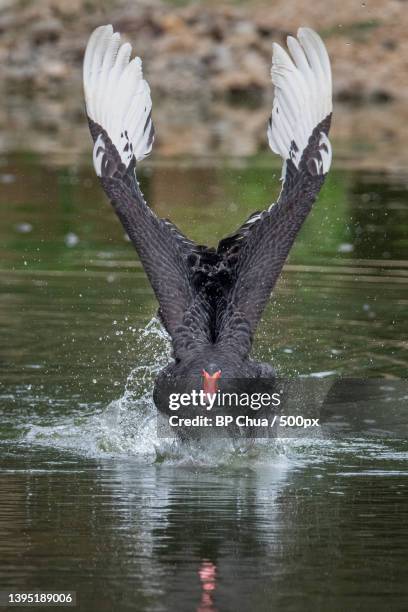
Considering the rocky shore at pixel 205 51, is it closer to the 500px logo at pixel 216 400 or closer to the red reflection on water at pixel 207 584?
the 500px logo at pixel 216 400

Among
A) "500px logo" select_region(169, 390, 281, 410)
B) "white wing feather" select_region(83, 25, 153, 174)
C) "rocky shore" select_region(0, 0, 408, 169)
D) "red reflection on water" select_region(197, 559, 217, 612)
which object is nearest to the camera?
"red reflection on water" select_region(197, 559, 217, 612)

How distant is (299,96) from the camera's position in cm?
1048

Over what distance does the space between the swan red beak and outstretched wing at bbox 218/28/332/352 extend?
945 mm

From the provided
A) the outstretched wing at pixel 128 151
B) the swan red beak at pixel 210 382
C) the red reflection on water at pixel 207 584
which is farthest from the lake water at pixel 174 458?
the outstretched wing at pixel 128 151

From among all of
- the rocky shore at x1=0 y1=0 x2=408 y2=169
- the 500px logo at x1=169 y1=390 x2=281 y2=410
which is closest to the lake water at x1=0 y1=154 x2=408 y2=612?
the 500px logo at x1=169 y1=390 x2=281 y2=410

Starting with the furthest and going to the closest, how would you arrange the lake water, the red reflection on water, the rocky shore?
the rocky shore < the lake water < the red reflection on water

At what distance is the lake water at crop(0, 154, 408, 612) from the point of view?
21.6 feet

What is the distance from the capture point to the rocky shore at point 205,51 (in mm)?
30312

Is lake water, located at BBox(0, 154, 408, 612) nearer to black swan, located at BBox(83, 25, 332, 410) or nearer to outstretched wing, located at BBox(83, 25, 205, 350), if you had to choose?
black swan, located at BBox(83, 25, 332, 410)

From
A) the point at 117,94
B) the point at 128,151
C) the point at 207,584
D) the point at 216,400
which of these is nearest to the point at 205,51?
the point at 117,94

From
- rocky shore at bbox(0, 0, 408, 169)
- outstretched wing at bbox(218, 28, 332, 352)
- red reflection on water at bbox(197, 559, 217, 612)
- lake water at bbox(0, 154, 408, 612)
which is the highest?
rocky shore at bbox(0, 0, 408, 169)

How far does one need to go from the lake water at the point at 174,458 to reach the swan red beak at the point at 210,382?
450 millimetres

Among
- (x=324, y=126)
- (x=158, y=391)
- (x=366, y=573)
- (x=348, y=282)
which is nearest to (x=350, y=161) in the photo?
(x=348, y=282)

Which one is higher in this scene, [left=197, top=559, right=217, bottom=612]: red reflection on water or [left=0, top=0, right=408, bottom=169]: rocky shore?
[left=0, top=0, right=408, bottom=169]: rocky shore
